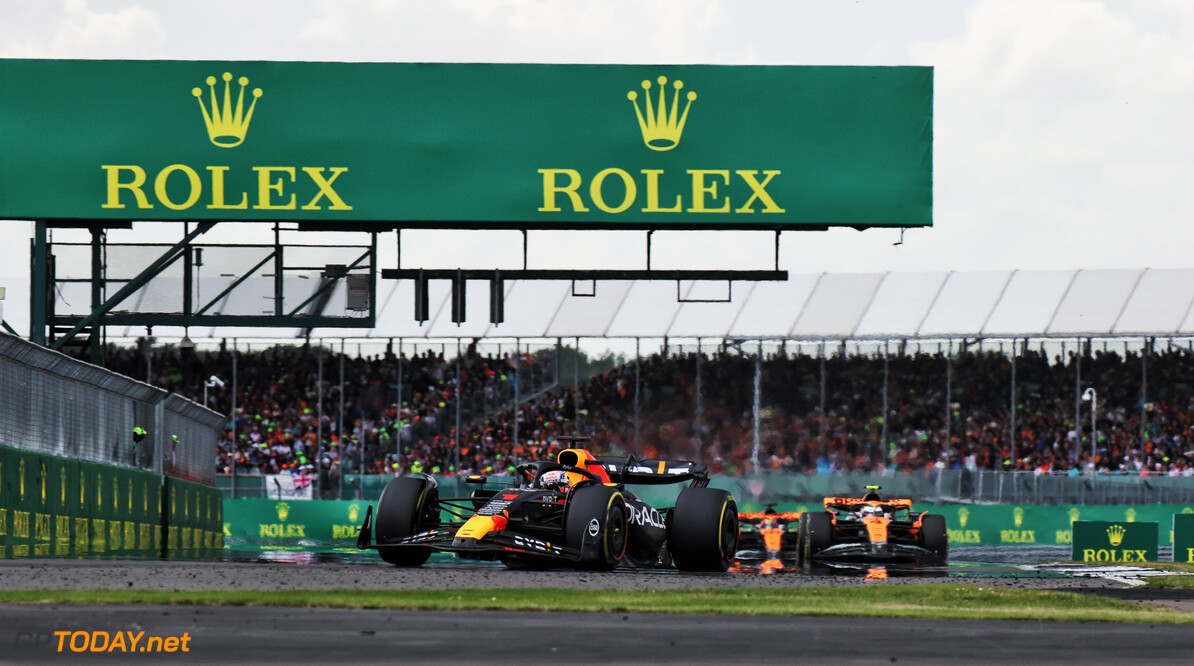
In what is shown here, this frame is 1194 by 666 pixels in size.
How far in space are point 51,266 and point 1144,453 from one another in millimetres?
27843

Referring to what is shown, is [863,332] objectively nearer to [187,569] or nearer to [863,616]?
[187,569]

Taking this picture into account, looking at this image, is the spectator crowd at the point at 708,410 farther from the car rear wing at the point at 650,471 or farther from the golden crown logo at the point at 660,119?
the car rear wing at the point at 650,471

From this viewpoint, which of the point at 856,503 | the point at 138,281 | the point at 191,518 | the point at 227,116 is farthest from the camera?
the point at 191,518

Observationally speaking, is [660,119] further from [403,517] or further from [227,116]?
[403,517]

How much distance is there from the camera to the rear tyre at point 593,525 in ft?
49.9

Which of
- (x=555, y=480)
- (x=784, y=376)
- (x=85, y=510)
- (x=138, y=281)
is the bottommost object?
(x=85, y=510)

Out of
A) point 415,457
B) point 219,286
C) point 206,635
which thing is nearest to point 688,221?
point 219,286

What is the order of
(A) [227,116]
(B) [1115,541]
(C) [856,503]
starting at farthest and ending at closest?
1. (B) [1115,541]
2. (C) [856,503]
3. (A) [227,116]

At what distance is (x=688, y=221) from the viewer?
23.6 meters

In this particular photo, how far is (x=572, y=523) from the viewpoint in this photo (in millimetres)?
15266

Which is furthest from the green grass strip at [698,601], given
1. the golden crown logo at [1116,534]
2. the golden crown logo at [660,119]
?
the golden crown logo at [1116,534]

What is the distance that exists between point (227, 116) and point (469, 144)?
329 centimetres

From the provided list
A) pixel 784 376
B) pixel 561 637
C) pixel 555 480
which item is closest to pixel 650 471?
pixel 555 480

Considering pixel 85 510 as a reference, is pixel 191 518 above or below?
below
